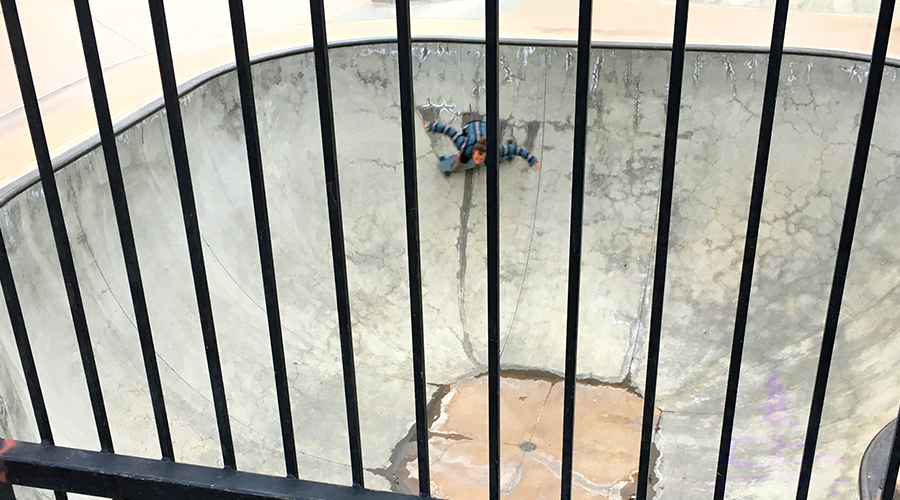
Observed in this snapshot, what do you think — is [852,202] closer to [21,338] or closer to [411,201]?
[411,201]

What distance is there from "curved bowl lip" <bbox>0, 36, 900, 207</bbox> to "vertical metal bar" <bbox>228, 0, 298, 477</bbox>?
203cm

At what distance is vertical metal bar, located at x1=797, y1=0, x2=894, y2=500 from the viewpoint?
2.23 ft

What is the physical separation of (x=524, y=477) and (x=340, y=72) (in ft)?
9.16

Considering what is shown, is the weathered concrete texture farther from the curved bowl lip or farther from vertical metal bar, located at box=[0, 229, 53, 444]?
vertical metal bar, located at box=[0, 229, 53, 444]

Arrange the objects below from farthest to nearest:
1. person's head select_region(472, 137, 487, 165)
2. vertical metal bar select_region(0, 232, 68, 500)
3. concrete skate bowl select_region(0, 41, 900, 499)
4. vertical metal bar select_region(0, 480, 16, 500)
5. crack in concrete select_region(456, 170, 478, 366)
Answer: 1. crack in concrete select_region(456, 170, 478, 366)
2. person's head select_region(472, 137, 487, 165)
3. concrete skate bowl select_region(0, 41, 900, 499)
4. vertical metal bar select_region(0, 480, 16, 500)
5. vertical metal bar select_region(0, 232, 68, 500)

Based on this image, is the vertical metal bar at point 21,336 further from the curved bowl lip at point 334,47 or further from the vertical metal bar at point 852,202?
the curved bowl lip at point 334,47

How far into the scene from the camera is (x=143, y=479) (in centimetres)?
101

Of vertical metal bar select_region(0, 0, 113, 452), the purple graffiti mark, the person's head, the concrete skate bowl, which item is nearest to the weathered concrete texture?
the concrete skate bowl

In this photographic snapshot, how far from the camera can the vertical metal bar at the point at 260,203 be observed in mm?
819

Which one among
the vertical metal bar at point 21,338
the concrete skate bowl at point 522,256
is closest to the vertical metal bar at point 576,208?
the vertical metal bar at point 21,338

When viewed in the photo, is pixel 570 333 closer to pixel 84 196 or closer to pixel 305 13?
pixel 84 196

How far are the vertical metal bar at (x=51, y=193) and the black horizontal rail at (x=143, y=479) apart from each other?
0.05m

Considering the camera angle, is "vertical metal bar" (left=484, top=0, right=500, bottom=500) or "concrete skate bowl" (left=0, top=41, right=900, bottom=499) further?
"concrete skate bowl" (left=0, top=41, right=900, bottom=499)

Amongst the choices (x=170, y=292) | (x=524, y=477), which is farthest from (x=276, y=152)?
(x=524, y=477)
